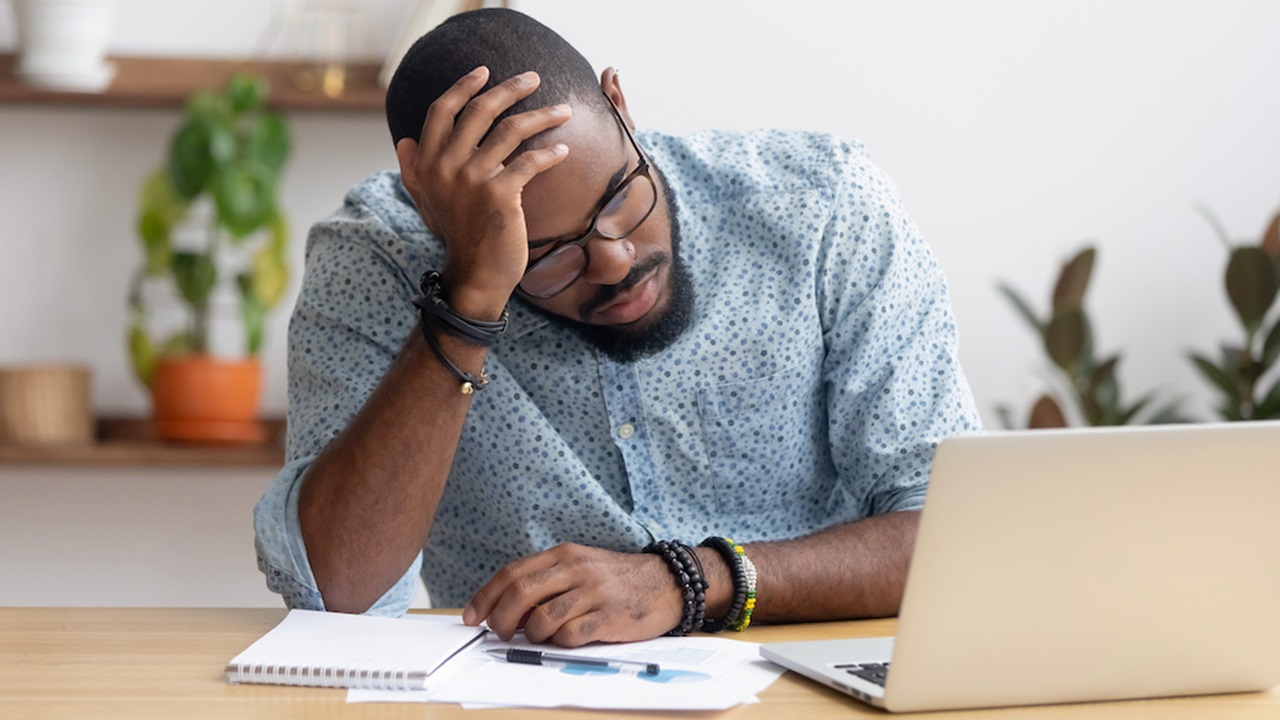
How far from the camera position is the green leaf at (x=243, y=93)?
97.3 inches

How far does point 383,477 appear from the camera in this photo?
132 centimetres

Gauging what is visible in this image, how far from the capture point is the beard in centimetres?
145

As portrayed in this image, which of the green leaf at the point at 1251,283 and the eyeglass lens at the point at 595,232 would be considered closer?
the eyeglass lens at the point at 595,232

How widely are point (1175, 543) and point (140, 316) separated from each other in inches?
84.8

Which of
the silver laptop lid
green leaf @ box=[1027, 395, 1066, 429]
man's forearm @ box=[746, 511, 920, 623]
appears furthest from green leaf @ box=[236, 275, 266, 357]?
the silver laptop lid

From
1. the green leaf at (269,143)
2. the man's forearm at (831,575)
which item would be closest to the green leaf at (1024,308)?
the man's forearm at (831,575)

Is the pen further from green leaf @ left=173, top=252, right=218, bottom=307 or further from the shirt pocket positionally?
green leaf @ left=173, top=252, right=218, bottom=307

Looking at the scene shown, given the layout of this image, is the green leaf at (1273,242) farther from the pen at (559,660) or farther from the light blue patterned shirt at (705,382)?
the pen at (559,660)

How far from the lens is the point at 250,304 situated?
2.56 m

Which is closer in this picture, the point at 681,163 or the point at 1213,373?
the point at 681,163

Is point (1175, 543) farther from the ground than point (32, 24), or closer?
closer

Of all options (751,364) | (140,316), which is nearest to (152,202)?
(140,316)

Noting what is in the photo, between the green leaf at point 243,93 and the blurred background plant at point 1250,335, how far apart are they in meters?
1.71

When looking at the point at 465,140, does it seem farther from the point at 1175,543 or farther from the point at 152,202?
the point at 152,202
